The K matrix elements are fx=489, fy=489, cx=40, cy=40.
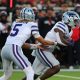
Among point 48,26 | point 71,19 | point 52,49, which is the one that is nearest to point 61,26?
point 71,19

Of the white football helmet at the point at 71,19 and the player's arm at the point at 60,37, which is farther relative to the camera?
the white football helmet at the point at 71,19

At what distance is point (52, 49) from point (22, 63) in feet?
4.58

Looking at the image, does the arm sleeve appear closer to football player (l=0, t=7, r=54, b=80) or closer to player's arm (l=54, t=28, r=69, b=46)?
football player (l=0, t=7, r=54, b=80)

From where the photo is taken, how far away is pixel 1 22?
14.4m

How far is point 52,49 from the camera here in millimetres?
9961

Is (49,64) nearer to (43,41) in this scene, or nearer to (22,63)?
(43,41)

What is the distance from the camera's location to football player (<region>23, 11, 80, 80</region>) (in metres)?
9.79

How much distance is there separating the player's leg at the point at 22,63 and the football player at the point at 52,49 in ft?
3.79

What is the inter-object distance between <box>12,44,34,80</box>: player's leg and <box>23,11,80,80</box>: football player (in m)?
1.16

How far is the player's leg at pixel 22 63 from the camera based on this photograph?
8633 millimetres

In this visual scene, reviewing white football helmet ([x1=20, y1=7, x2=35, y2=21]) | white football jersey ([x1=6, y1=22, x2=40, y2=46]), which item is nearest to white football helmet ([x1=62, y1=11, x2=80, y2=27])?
white football helmet ([x1=20, y1=7, x2=35, y2=21])

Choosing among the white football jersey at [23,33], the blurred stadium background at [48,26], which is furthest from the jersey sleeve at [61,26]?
the blurred stadium background at [48,26]

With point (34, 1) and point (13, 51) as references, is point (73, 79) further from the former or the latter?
point (34, 1)

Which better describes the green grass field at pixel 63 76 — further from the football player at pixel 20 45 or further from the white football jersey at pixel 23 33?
the white football jersey at pixel 23 33
